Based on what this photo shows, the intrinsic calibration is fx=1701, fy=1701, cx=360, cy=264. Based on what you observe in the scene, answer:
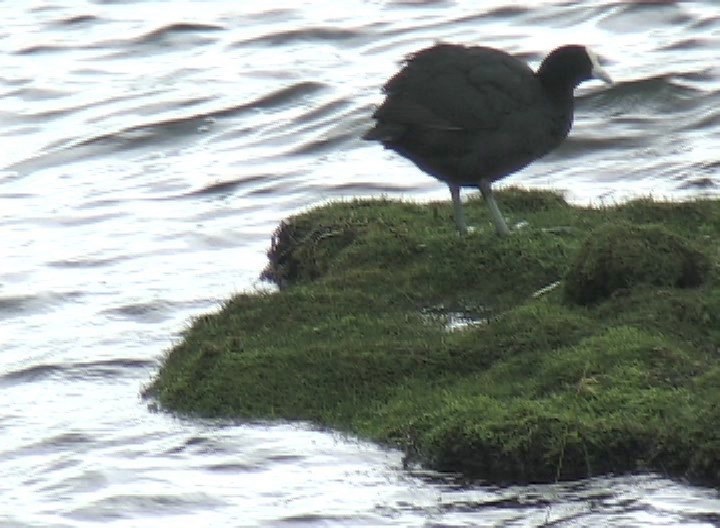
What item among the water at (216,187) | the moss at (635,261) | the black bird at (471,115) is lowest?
the water at (216,187)

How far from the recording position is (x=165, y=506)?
Answer: 23.4ft

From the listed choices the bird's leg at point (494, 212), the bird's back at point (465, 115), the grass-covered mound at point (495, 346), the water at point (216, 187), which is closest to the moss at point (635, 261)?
the grass-covered mound at point (495, 346)

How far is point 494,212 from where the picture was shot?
9.23 meters

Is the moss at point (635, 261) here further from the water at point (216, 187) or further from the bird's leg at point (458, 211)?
the water at point (216, 187)

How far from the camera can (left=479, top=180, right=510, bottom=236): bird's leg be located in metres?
9.18

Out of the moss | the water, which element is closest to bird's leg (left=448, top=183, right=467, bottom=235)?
the moss

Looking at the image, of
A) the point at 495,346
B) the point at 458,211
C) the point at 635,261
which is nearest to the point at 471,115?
the point at 458,211

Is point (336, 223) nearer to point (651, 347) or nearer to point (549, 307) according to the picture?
point (549, 307)

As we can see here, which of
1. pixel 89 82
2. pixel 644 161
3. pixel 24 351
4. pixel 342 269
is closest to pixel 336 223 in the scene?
pixel 342 269

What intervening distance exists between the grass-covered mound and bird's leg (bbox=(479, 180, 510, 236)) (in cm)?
8

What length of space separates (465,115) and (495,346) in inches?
73.2

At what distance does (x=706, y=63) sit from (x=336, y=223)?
772 centimetres

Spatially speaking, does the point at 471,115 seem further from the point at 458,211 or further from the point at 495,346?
the point at 495,346

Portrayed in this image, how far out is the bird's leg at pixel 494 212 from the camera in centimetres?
918
